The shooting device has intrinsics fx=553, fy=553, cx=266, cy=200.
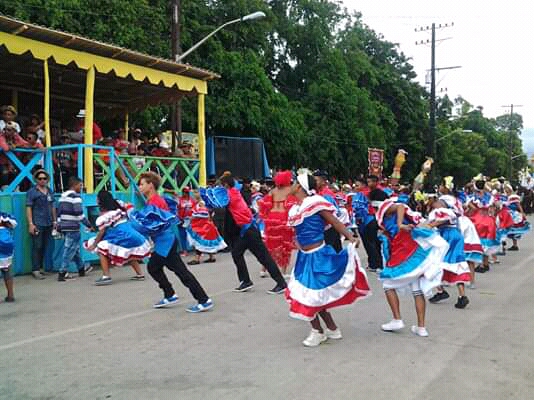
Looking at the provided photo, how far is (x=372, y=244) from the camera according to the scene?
35.1 feet

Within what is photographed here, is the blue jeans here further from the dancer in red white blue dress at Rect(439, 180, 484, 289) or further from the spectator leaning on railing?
the dancer in red white blue dress at Rect(439, 180, 484, 289)

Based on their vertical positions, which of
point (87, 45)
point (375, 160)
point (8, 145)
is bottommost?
point (8, 145)

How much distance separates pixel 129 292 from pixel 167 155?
6.44 metres

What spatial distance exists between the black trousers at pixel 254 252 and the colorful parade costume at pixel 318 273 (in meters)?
2.86

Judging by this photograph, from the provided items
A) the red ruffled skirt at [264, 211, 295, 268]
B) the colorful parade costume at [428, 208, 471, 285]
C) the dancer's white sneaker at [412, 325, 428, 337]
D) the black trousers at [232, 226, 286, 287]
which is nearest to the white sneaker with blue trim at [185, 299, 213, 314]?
the black trousers at [232, 226, 286, 287]

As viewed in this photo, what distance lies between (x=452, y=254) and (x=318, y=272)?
283cm

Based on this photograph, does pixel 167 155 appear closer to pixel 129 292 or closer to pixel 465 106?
pixel 129 292

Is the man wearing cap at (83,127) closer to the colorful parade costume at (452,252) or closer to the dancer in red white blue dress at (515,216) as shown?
the colorful parade costume at (452,252)

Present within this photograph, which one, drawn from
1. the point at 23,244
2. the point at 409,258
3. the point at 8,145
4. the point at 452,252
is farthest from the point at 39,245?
the point at 452,252

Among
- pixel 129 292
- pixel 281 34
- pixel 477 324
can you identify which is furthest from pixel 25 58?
pixel 281 34

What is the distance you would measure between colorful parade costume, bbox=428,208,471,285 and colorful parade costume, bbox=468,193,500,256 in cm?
319

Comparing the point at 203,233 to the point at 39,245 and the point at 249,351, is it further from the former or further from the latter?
the point at 249,351

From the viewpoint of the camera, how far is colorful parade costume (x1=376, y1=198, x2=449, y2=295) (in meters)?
5.81

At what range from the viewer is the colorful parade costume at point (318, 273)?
5398 millimetres
